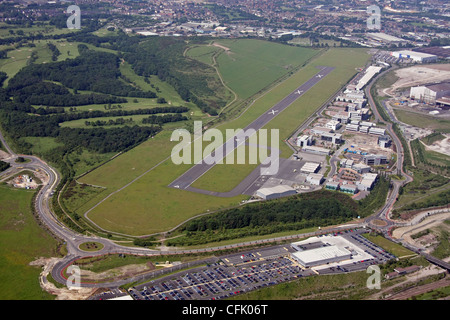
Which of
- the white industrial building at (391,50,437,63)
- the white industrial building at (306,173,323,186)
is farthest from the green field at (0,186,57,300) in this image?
the white industrial building at (391,50,437,63)

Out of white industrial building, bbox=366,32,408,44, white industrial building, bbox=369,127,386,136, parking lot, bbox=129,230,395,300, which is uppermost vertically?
white industrial building, bbox=366,32,408,44

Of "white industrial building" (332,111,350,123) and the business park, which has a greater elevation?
"white industrial building" (332,111,350,123)

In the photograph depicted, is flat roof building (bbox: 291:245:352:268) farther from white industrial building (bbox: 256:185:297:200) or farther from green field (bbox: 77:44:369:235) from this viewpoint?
green field (bbox: 77:44:369:235)

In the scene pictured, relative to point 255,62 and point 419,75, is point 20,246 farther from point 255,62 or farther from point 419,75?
point 419,75

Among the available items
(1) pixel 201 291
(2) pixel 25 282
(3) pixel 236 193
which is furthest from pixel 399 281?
(2) pixel 25 282

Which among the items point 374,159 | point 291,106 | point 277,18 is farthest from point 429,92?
point 277,18

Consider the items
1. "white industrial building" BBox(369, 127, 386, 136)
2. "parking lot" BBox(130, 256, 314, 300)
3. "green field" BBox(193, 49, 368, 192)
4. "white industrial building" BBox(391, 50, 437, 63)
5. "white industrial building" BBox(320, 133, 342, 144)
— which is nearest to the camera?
"parking lot" BBox(130, 256, 314, 300)

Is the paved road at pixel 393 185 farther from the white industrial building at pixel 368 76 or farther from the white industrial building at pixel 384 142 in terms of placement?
the white industrial building at pixel 368 76
